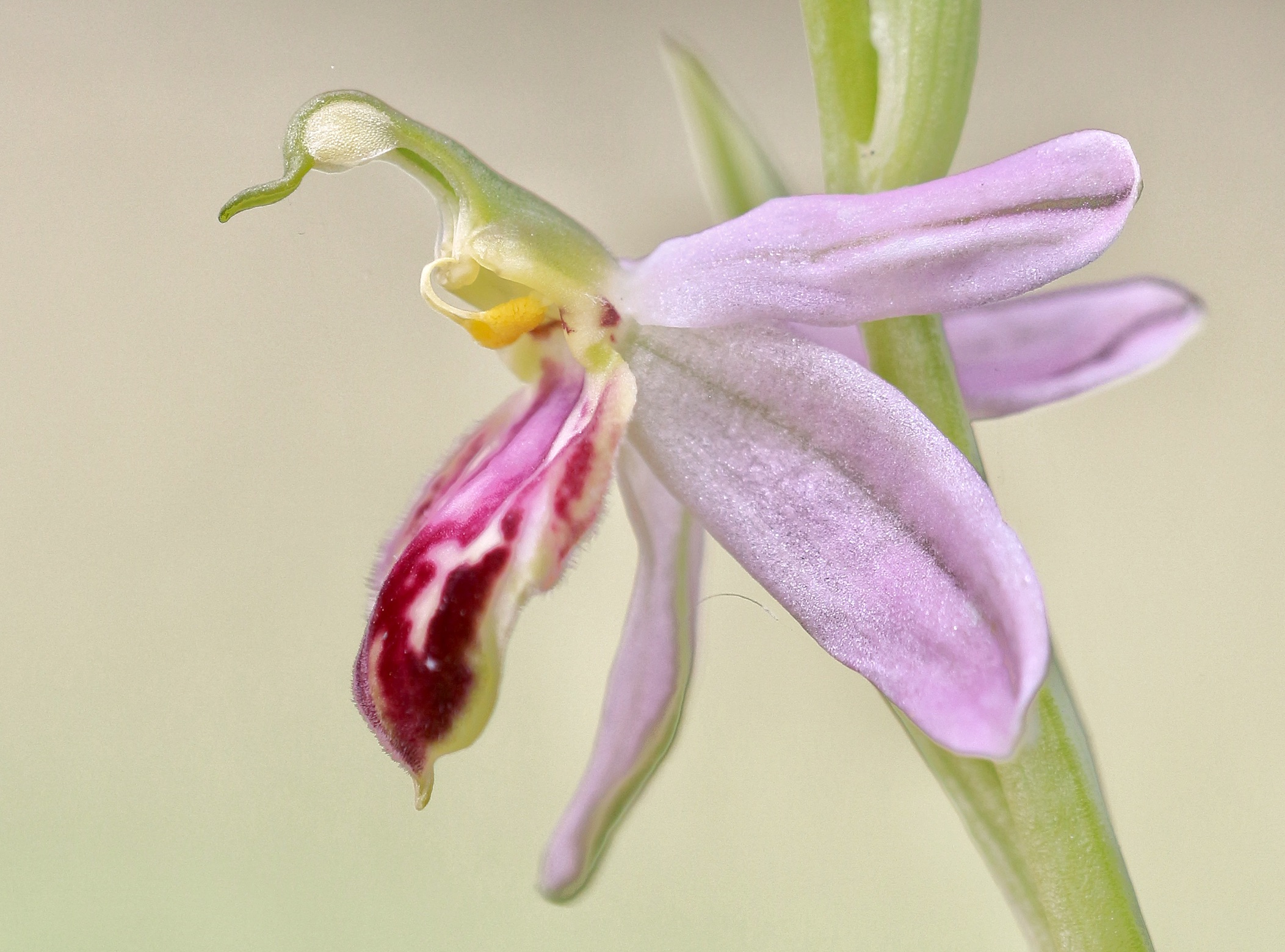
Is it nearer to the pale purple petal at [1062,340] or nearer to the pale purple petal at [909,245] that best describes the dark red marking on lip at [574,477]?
the pale purple petal at [909,245]

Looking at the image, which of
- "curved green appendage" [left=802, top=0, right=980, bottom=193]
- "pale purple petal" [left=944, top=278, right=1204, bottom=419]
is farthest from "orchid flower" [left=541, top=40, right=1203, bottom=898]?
"curved green appendage" [left=802, top=0, right=980, bottom=193]

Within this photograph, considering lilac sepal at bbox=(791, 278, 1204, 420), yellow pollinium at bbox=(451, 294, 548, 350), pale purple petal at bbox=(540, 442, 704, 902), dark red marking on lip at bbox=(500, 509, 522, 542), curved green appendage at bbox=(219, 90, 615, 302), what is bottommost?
pale purple petal at bbox=(540, 442, 704, 902)

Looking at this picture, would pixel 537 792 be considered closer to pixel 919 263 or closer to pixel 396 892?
pixel 396 892

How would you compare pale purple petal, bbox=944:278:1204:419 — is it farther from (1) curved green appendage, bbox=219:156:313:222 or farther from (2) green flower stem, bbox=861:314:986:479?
(1) curved green appendage, bbox=219:156:313:222

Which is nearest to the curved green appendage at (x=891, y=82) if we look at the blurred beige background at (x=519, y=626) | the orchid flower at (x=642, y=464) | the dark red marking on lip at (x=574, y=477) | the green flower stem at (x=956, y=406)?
the green flower stem at (x=956, y=406)

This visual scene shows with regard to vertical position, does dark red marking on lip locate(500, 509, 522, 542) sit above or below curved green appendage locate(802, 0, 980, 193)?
below

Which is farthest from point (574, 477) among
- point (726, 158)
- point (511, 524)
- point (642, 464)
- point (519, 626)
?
point (519, 626)

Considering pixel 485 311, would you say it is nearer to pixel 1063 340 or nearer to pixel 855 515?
pixel 855 515
